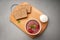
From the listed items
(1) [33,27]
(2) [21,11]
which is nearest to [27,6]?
(2) [21,11]

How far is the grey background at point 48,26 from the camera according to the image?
3.13 ft

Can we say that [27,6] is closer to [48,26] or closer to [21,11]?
[21,11]

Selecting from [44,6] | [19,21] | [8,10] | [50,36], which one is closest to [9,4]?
A: [8,10]

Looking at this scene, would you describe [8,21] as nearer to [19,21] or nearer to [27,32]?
[19,21]

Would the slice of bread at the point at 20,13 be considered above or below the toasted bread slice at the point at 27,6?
below

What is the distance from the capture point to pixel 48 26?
96cm

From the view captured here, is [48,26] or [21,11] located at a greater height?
[21,11]

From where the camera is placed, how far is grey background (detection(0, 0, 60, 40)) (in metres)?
0.95

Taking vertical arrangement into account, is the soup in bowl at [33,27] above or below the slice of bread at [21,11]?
below

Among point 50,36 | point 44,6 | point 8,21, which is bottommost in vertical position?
point 50,36

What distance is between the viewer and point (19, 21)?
3.20 ft

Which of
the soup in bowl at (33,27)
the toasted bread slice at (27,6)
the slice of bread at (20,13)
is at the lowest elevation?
the soup in bowl at (33,27)

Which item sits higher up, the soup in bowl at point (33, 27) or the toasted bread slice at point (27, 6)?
the toasted bread slice at point (27, 6)

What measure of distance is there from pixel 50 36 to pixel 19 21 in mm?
236
